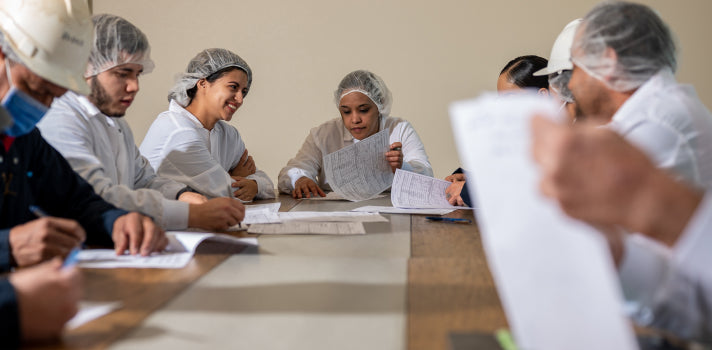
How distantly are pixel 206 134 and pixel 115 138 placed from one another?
0.83 meters

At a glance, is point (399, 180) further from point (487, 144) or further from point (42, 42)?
point (487, 144)

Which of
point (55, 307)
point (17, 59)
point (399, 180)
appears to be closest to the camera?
point (55, 307)

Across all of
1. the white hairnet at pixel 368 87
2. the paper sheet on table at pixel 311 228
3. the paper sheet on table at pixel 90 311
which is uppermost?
the paper sheet on table at pixel 90 311

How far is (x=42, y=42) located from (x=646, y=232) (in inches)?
49.9

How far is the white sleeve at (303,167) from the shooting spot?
10.2 feet

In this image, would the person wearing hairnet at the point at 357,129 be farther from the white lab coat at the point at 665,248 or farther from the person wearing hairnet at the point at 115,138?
the white lab coat at the point at 665,248

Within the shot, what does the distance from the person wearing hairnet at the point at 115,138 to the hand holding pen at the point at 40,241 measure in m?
0.50

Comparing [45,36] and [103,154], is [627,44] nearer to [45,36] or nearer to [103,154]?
[45,36]

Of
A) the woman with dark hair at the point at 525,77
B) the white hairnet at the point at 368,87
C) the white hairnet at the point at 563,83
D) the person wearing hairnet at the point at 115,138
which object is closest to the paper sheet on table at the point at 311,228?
the person wearing hairnet at the point at 115,138

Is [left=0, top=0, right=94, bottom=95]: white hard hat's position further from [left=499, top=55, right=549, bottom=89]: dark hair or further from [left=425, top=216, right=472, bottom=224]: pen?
[left=499, top=55, right=549, bottom=89]: dark hair

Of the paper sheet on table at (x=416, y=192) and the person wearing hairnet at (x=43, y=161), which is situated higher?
the person wearing hairnet at (x=43, y=161)

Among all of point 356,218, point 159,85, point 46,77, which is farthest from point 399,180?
point 159,85

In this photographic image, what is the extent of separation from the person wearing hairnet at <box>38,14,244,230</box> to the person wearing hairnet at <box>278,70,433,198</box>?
4.02 ft

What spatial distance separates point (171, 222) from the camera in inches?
65.0
